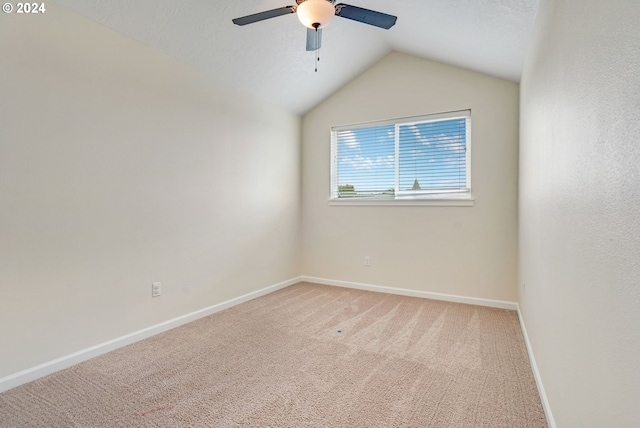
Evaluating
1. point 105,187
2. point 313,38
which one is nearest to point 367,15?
point 313,38

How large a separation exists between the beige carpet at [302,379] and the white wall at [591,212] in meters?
0.43

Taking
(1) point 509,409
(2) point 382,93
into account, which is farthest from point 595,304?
(2) point 382,93

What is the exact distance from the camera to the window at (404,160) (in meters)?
3.68

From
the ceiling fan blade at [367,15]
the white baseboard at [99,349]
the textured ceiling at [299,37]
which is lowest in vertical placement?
the white baseboard at [99,349]

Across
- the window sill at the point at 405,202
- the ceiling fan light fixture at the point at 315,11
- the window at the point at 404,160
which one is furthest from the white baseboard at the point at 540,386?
the ceiling fan light fixture at the point at 315,11

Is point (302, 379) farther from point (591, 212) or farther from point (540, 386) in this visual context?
point (591, 212)

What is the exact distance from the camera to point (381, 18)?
2.12 m

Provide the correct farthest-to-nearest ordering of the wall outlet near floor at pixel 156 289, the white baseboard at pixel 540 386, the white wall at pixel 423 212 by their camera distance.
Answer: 1. the white wall at pixel 423 212
2. the wall outlet near floor at pixel 156 289
3. the white baseboard at pixel 540 386

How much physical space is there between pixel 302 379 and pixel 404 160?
2.88 meters

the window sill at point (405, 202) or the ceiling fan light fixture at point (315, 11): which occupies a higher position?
the ceiling fan light fixture at point (315, 11)

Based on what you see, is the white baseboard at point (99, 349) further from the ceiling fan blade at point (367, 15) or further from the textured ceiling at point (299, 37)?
the ceiling fan blade at point (367, 15)

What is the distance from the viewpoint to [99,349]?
2.35m

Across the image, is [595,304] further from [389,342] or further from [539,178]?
[389,342]

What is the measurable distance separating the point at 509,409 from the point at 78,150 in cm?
314
